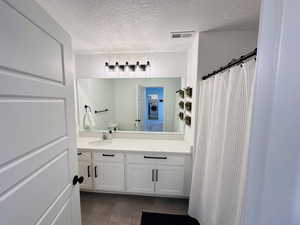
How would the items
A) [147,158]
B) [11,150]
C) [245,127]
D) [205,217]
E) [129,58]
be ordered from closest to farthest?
[11,150] → [245,127] → [205,217] → [147,158] → [129,58]

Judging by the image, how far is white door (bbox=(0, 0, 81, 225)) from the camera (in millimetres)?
590

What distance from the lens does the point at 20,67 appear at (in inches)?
25.7

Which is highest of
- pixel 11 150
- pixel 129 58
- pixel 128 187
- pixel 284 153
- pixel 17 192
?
pixel 129 58

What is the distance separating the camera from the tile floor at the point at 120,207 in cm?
178

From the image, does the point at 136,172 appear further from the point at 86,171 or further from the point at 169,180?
the point at 86,171

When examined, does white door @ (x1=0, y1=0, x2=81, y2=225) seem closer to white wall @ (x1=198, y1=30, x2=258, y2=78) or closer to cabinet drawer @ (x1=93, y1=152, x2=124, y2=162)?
cabinet drawer @ (x1=93, y1=152, x2=124, y2=162)

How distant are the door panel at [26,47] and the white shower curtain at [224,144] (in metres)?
1.22

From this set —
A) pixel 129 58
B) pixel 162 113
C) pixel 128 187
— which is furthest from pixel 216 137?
pixel 129 58

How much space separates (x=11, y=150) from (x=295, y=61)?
981 millimetres

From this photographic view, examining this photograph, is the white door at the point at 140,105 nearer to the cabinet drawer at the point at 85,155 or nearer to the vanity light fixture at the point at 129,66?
the vanity light fixture at the point at 129,66

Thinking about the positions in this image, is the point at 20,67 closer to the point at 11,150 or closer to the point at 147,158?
the point at 11,150

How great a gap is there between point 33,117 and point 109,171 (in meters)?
1.61

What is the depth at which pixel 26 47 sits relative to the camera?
0.69 metres

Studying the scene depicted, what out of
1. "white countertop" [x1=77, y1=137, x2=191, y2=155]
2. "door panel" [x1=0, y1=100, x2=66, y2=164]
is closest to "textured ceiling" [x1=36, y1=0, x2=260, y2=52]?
"door panel" [x1=0, y1=100, x2=66, y2=164]
